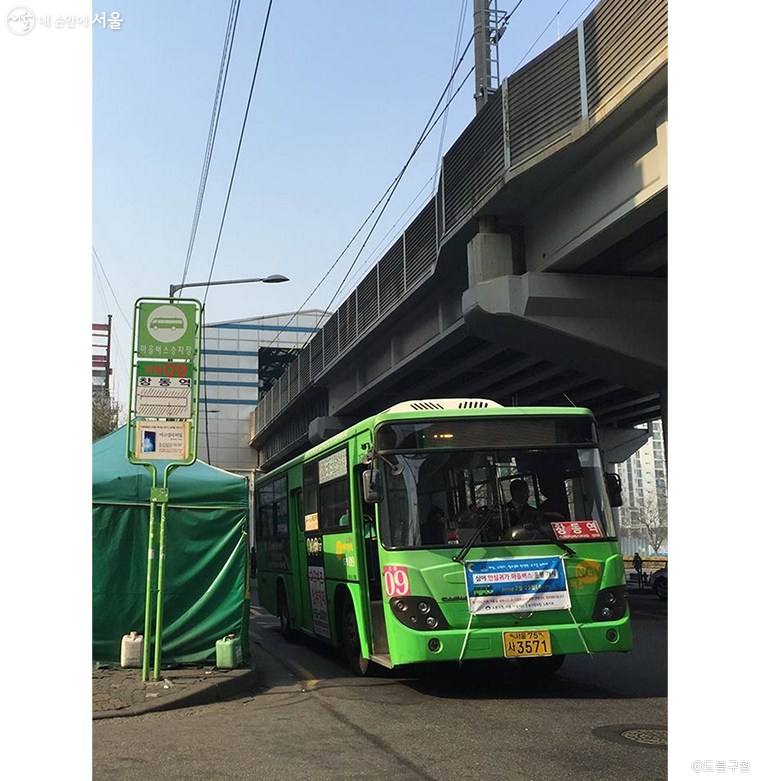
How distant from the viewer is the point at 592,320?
55.5 feet

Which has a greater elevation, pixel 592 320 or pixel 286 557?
pixel 592 320

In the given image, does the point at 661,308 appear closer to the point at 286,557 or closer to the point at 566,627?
the point at 286,557

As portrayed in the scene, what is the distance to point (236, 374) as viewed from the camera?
57312 millimetres

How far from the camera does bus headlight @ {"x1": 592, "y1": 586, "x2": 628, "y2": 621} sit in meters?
8.66

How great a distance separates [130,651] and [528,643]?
4.60 m

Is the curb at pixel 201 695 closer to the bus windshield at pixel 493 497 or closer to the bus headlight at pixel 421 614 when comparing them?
the bus headlight at pixel 421 614

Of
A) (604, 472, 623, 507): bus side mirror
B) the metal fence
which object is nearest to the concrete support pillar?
the metal fence

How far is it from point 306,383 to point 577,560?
24.9m

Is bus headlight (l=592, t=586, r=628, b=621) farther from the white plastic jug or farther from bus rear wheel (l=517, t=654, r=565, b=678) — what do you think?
the white plastic jug

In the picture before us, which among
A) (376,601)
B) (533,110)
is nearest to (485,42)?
(533,110)

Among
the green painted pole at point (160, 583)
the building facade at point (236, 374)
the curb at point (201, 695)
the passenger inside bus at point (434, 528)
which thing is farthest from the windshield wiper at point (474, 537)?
the building facade at point (236, 374)

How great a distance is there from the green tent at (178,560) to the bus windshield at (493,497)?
9.04ft

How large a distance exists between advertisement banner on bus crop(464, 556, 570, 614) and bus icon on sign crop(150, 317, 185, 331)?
13.0 feet

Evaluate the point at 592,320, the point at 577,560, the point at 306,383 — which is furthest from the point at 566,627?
the point at 306,383
